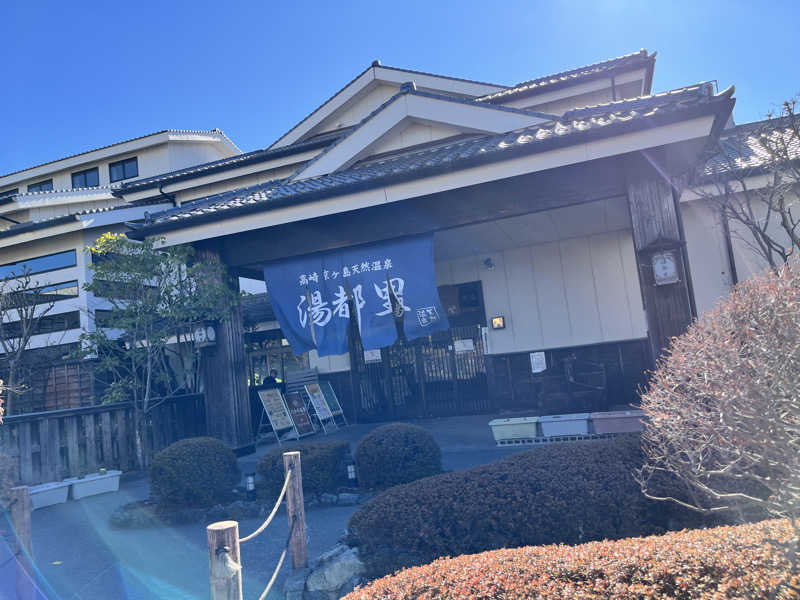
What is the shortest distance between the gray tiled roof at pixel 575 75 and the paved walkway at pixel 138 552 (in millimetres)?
9631

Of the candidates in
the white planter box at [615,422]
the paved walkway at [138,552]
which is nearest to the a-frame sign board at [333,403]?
the paved walkway at [138,552]

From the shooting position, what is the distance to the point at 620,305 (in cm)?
1166

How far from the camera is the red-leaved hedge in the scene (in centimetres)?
260

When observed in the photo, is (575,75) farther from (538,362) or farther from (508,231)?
(538,362)

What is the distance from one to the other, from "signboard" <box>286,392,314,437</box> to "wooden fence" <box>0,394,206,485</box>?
2.30 m

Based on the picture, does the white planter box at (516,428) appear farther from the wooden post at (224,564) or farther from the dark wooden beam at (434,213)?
the wooden post at (224,564)

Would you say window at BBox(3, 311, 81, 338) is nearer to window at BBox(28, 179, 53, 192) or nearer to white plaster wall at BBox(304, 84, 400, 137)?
white plaster wall at BBox(304, 84, 400, 137)

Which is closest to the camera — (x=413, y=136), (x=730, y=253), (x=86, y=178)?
→ (x=730, y=253)

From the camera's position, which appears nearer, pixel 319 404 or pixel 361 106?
pixel 319 404

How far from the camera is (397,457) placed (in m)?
6.81

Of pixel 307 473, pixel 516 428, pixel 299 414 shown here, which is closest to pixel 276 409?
pixel 299 414

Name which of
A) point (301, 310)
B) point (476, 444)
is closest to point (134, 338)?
point (301, 310)

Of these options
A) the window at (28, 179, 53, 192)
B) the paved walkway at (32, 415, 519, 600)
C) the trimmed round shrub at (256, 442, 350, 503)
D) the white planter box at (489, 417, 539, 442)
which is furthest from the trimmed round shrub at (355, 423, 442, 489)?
the window at (28, 179, 53, 192)

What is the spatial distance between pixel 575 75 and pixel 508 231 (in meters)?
5.51
